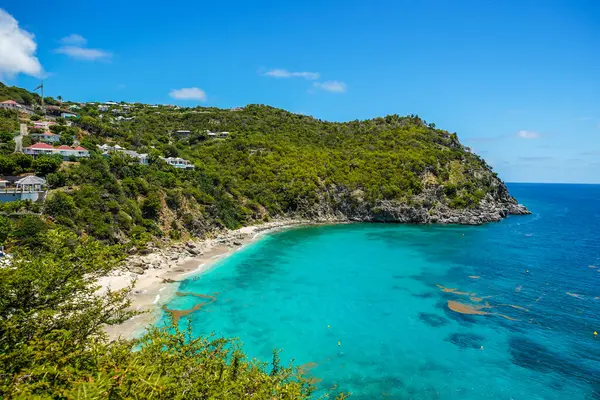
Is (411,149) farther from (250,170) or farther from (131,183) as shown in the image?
(131,183)

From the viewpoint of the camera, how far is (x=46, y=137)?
48.4 m

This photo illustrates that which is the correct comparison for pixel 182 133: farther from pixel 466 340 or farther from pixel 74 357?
pixel 74 357

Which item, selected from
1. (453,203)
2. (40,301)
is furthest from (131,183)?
(453,203)

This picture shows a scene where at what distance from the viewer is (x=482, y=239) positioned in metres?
57.5

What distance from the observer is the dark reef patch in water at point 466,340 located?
2291cm

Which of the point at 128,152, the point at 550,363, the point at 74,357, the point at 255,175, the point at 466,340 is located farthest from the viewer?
the point at 255,175

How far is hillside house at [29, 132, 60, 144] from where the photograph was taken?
4788 centimetres

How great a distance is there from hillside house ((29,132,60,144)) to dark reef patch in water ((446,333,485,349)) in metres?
56.1

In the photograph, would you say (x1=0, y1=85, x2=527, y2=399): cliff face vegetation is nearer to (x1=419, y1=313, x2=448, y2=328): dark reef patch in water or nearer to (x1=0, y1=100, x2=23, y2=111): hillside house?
(x1=0, y1=100, x2=23, y2=111): hillside house

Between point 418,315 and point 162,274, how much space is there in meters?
25.5

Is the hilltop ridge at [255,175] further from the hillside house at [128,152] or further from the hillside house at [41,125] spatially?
the hillside house at [41,125]

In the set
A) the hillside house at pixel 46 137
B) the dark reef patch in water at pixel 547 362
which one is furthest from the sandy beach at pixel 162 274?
the hillside house at pixel 46 137

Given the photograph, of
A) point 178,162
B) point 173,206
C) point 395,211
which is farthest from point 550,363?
point 178,162

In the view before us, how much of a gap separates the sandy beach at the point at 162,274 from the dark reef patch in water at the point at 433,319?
20765 millimetres
